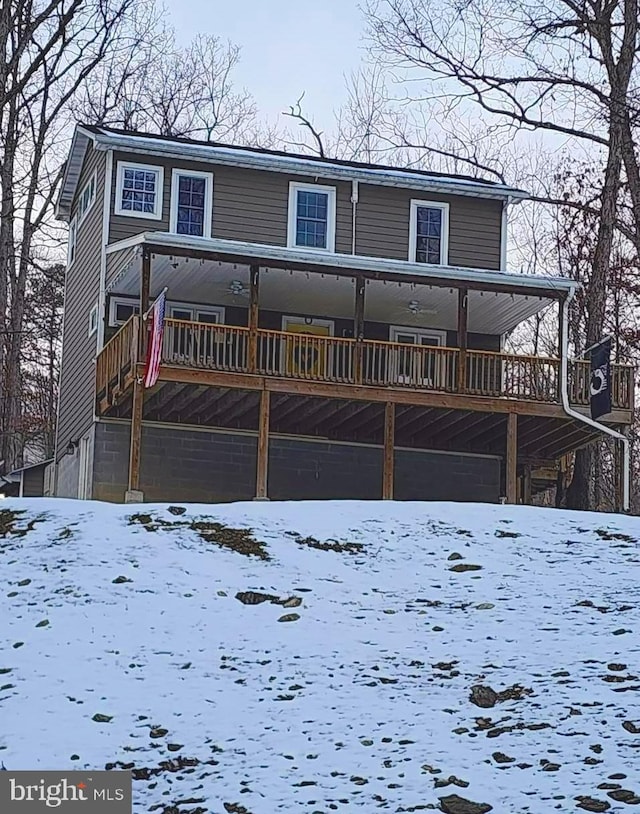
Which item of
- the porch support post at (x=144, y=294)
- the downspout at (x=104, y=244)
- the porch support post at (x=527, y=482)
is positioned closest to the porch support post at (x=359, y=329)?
the porch support post at (x=144, y=294)

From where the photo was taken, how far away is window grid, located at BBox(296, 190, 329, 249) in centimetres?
2809

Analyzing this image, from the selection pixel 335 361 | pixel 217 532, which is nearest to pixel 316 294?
pixel 335 361

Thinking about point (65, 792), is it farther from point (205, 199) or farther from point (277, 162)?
point (277, 162)

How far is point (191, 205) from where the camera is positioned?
27.4 m

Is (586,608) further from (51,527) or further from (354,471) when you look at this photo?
(354,471)

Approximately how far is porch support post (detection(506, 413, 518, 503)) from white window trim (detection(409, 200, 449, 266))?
15.6 ft

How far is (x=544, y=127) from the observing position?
3191 cm

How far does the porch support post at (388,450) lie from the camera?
80.4 ft

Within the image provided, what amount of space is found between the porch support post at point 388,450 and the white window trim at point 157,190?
613 cm

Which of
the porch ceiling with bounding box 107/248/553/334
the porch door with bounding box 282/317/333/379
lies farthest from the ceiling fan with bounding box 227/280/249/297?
the porch door with bounding box 282/317/333/379

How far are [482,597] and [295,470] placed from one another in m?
12.8

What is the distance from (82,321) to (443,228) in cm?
776

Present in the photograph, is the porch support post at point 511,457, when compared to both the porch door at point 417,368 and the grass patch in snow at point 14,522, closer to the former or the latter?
the porch door at point 417,368

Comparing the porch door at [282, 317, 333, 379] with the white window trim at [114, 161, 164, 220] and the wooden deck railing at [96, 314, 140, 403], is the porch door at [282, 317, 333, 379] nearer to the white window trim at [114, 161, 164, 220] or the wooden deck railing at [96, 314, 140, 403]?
the wooden deck railing at [96, 314, 140, 403]
